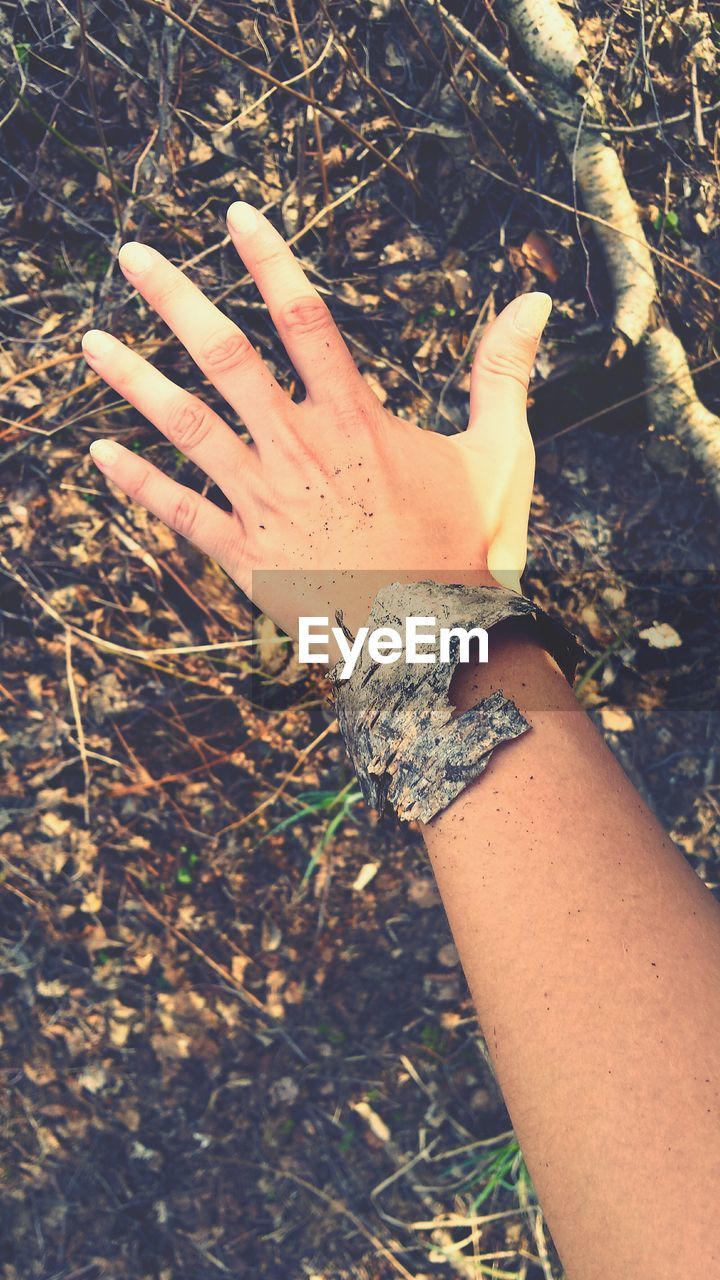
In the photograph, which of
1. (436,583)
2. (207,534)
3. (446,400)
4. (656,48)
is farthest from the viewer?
(446,400)

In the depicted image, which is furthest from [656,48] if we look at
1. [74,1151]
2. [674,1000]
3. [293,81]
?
[74,1151]

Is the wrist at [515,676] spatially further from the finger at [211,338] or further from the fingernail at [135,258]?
the fingernail at [135,258]

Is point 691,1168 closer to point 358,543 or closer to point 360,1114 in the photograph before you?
point 358,543

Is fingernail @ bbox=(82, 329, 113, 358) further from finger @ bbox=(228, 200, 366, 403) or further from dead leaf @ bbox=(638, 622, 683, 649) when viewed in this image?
dead leaf @ bbox=(638, 622, 683, 649)

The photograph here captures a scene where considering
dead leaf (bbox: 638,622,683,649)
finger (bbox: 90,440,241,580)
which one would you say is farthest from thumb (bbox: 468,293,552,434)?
dead leaf (bbox: 638,622,683,649)

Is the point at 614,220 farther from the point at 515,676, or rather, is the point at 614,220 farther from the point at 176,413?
the point at 515,676

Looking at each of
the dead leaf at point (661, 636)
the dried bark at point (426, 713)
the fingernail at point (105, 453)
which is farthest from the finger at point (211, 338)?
the dead leaf at point (661, 636)
